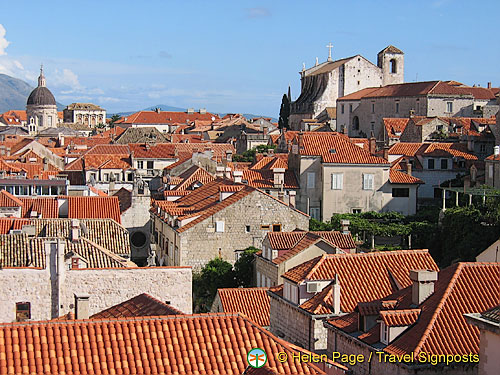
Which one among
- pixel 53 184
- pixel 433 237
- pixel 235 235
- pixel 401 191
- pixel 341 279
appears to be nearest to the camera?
pixel 341 279

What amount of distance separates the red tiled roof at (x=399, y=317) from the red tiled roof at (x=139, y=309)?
486 centimetres

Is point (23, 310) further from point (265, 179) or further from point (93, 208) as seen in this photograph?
point (265, 179)

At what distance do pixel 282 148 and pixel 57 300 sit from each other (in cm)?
5583

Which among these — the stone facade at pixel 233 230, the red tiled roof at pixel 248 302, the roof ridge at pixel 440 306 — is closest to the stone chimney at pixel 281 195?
the stone facade at pixel 233 230

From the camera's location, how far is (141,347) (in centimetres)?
1596

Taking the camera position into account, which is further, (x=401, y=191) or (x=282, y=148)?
(x=282, y=148)

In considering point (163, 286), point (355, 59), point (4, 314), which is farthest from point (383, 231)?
point (355, 59)

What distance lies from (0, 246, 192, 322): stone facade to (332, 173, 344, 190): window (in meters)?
26.6

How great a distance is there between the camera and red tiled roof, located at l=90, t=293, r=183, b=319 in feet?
71.1

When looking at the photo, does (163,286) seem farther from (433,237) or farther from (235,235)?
(433,237)

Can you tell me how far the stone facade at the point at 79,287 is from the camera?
81.1 feet

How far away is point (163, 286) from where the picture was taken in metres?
26.0

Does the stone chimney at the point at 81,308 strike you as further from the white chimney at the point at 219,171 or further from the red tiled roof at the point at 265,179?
the white chimney at the point at 219,171

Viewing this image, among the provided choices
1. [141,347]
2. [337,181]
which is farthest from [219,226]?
[141,347]
